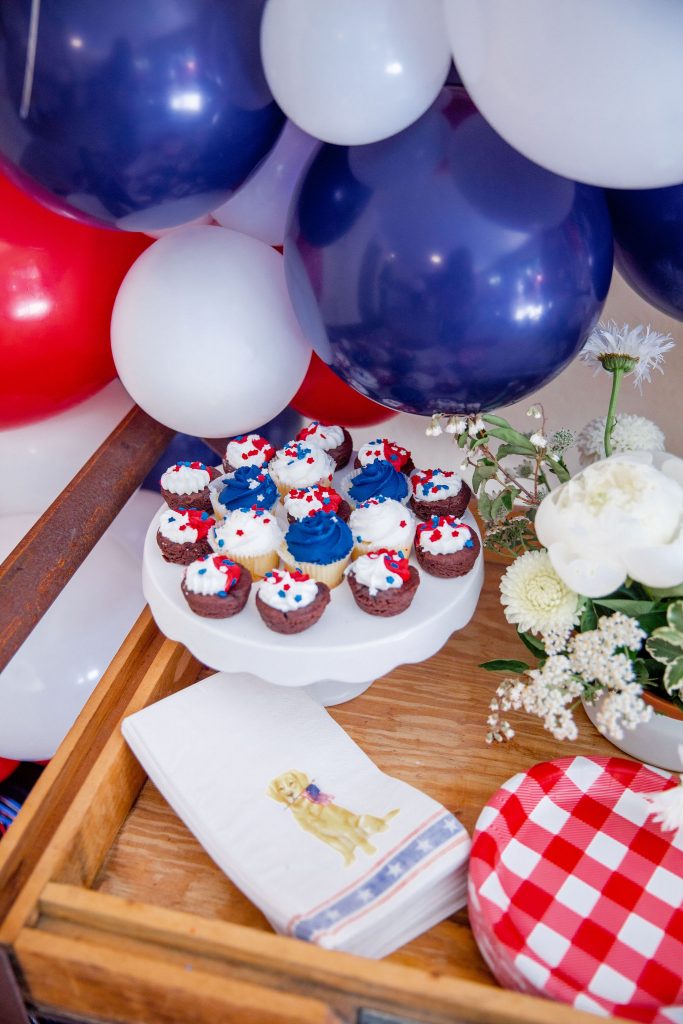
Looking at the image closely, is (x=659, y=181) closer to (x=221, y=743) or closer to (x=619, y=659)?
(x=619, y=659)

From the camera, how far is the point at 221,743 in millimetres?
1025

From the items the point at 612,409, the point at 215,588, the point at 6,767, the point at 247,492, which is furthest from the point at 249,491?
the point at 6,767

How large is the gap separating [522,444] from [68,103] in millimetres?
681

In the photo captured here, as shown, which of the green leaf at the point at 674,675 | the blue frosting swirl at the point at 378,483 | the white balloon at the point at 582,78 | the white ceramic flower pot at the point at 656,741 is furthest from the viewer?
the blue frosting swirl at the point at 378,483

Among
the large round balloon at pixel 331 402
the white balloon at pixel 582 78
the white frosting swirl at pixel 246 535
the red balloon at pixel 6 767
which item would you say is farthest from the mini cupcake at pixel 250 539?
the red balloon at pixel 6 767

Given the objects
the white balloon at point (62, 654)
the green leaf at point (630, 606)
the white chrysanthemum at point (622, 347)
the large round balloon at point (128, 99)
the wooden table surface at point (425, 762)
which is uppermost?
the large round balloon at point (128, 99)

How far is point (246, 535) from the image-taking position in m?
1.09

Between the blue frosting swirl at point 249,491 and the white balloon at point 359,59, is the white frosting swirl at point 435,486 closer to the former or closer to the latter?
the blue frosting swirl at point 249,491

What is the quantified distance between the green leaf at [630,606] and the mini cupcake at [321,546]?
343mm

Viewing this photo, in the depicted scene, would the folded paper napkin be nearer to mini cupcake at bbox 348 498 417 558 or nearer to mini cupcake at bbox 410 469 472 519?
mini cupcake at bbox 348 498 417 558

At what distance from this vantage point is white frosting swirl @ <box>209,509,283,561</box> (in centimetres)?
109

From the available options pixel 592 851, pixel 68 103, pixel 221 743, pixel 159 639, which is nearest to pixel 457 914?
pixel 592 851

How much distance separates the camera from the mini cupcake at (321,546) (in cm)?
107

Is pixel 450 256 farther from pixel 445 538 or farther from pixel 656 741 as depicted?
pixel 656 741
